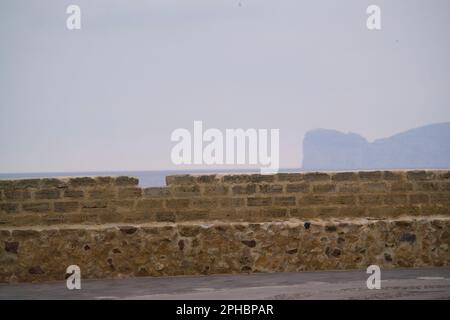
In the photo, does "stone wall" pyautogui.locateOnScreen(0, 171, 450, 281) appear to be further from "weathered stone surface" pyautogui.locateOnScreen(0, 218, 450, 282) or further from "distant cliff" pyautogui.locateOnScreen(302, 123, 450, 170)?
"distant cliff" pyautogui.locateOnScreen(302, 123, 450, 170)

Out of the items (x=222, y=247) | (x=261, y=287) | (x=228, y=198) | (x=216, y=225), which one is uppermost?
(x=228, y=198)

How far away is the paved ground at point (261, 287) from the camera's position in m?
6.77

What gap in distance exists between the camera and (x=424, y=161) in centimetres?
6950

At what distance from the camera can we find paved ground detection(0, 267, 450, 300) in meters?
6.77

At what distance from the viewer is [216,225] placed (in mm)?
8578

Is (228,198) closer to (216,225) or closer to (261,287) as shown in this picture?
(216,225)

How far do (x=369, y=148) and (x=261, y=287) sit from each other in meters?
68.9

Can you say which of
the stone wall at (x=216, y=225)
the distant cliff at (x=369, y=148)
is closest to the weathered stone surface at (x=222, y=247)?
the stone wall at (x=216, y=225)

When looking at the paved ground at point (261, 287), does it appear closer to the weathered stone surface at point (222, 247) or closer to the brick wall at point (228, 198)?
the weathered stone surface at point (222, 247)

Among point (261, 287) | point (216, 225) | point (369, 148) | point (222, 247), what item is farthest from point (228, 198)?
point (369, 148)

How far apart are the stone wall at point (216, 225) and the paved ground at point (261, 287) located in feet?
0.87

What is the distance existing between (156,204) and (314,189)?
2.10 metres

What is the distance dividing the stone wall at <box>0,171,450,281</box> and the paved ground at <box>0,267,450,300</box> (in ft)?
0.87
